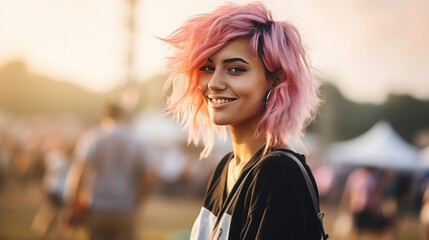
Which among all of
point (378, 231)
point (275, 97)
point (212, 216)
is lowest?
point (378, 231)

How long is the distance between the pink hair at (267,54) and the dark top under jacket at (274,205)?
17 centimetres

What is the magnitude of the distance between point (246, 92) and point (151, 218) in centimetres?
1595

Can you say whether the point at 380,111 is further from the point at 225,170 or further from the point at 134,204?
the point at 225,170

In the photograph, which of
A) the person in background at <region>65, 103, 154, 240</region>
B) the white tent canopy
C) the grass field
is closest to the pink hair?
the person in background at <region>65, 103, 154, 240</region>

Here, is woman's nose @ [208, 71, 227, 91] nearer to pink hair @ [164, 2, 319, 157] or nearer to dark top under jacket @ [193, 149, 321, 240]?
pink hair @ [164, 2, 319, 157]

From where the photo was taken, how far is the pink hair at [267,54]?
240cm

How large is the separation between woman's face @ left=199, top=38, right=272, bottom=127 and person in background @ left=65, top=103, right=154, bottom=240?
13.4 feet

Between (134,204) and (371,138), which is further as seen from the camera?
(371,138)

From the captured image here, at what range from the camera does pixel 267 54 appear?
2.40 m

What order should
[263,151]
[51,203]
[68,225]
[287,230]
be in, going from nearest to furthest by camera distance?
[287,230]
[263,151]
[68,225]
[51,203]

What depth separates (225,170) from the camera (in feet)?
8.74

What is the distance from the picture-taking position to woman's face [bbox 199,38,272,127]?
2420mm

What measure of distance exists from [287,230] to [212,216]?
442 mm

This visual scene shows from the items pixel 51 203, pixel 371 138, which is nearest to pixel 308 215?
pixel 51 203
